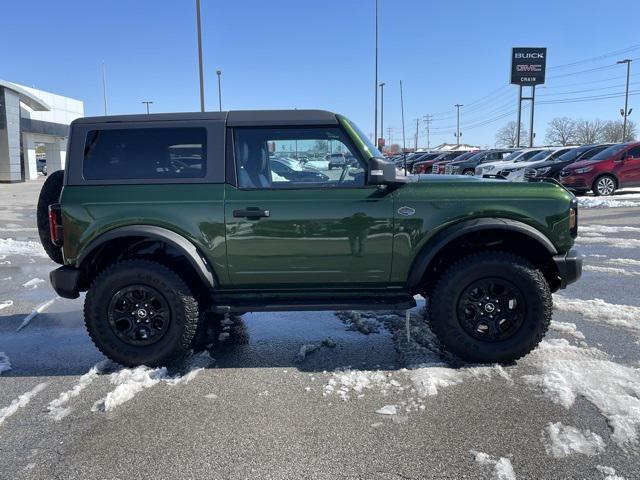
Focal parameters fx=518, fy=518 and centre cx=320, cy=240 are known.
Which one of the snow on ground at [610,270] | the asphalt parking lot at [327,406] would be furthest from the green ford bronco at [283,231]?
the snow on ground at [610,270]

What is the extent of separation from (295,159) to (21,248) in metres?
7.88

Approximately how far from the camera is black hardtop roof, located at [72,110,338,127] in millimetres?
4066

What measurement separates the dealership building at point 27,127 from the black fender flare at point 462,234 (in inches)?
1198

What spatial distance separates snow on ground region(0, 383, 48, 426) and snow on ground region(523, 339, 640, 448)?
356 centimetres

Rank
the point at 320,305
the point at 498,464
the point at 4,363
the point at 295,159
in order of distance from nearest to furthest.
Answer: the point at 498,464
the point at 320,305
the point at 295,159
the point at 4,363

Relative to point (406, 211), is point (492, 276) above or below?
below

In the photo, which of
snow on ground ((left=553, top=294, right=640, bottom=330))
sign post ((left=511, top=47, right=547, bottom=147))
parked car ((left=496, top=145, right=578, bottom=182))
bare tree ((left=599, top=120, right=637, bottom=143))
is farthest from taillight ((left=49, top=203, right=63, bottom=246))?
bare tree ((left=599, top=120, right=637, bottom=143))

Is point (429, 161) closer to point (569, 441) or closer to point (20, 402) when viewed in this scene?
point (569, 441)

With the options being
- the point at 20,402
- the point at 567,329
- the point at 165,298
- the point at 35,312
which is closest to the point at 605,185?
the point at 567,329

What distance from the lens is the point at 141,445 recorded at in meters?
3.03

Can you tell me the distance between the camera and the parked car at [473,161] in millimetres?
27062

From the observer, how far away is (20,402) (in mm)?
3594

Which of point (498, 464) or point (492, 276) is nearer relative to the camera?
point (498, 464)

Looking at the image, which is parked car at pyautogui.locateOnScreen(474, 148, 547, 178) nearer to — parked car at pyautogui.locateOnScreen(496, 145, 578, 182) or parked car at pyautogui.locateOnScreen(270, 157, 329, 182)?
parked car at pyautogui.locateOnScreen(496, 145, 578, 182)
